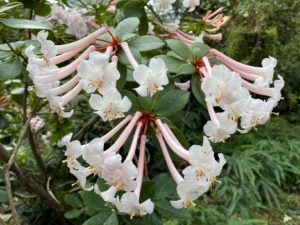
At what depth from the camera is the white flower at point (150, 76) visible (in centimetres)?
63

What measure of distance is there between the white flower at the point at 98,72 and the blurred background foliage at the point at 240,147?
0.62m

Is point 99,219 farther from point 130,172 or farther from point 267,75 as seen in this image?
point 267,75

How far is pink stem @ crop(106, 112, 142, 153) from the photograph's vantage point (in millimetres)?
642

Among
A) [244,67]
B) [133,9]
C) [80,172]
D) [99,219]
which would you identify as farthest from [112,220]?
[133,9]

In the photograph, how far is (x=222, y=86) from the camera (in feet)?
2.03

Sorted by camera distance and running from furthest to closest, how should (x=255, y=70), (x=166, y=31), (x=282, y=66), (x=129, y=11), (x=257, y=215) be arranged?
1. (x=282, y=66)
2. (x=257, y=215)
3. (x=166, y=31)
4. (x=129, y=11)
5. (x=255, y=70)

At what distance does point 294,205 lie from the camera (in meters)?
2.66

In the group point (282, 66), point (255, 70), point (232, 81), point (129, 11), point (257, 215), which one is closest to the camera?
point (232, 81)

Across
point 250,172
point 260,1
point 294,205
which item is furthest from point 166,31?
point 260,1

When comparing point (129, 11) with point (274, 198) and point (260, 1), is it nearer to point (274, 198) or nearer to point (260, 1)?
point (274, 198)

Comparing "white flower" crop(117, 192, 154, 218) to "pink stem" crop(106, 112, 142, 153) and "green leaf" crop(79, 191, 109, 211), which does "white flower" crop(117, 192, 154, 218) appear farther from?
"green leaf" crop(79, 191, 109, 211)

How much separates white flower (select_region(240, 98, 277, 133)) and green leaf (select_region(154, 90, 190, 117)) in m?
0.12

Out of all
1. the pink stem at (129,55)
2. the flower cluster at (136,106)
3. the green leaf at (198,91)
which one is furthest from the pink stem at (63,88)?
the green leaf at (198,91)

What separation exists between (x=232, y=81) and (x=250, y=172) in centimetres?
219
